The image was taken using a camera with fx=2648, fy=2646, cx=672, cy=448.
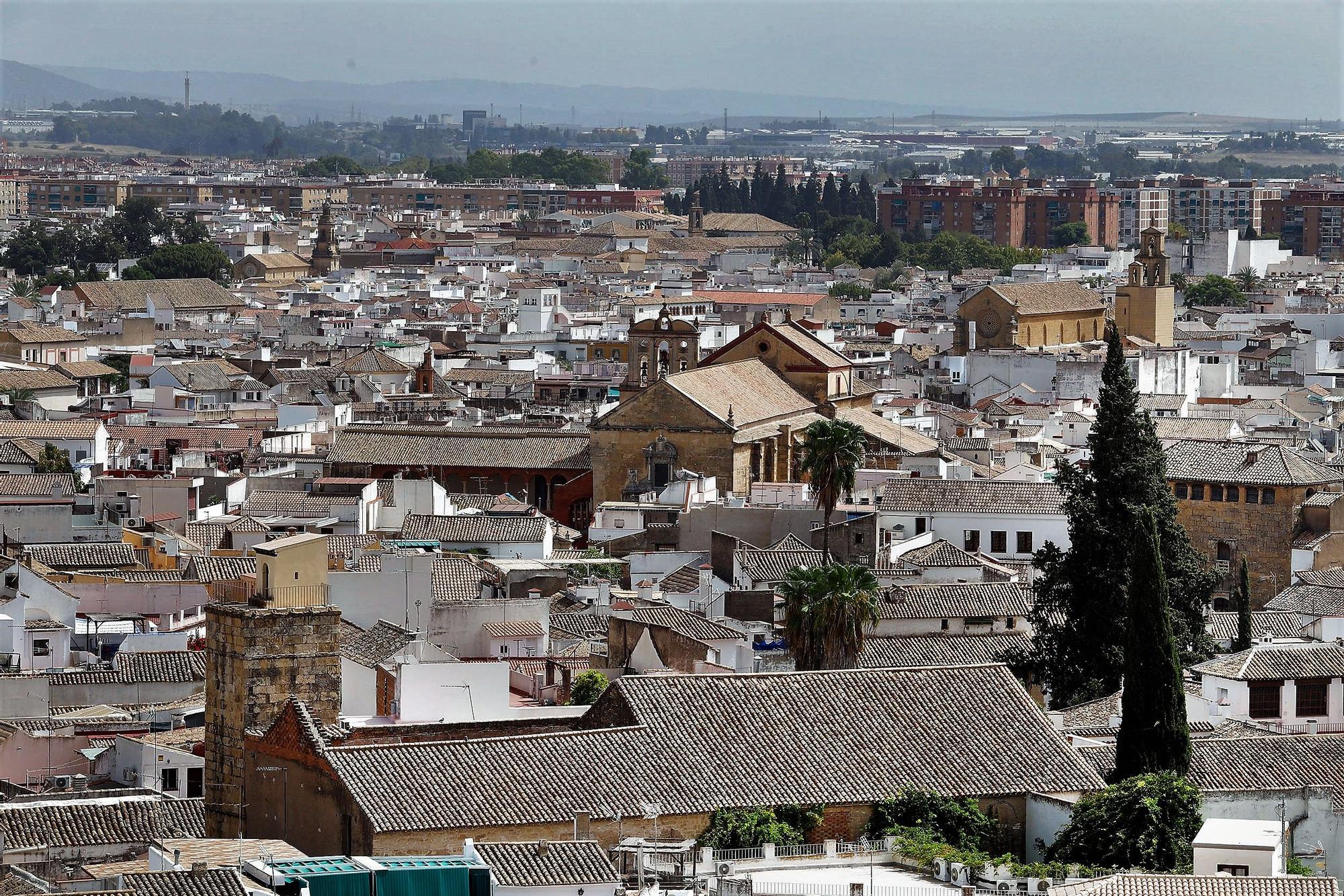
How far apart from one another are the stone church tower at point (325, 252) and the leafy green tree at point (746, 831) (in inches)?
3647

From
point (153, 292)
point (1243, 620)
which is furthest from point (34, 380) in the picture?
point (1243, 620)

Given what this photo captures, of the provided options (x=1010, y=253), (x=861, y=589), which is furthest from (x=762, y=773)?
(x=1010, y=253)

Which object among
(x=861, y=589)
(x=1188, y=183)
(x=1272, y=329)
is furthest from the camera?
(x=1188, y=183)

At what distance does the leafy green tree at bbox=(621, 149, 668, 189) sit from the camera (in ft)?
584

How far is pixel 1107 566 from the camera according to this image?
30281 millimetres

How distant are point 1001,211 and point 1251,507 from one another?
98.5 m

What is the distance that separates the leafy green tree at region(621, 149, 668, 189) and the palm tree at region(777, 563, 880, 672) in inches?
5799

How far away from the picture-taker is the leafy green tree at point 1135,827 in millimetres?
18859

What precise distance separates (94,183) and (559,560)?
405 feet

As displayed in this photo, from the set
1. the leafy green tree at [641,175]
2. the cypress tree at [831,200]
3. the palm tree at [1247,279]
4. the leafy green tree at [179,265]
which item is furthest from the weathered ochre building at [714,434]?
the leafy green tree at [641,175]

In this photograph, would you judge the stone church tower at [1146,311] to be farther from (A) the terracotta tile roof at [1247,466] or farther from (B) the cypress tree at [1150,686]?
(B) the cypress tree at [1150,686]

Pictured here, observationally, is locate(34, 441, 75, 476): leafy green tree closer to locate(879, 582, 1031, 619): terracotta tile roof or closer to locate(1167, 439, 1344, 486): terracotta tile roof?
locate(879, 582, 1031, 619): terracotta tile roof

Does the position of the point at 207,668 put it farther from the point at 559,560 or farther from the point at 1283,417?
the point at 1283,417

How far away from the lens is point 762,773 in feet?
65.0
